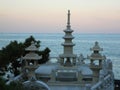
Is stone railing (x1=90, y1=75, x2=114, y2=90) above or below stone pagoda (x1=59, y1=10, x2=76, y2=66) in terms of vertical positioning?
below

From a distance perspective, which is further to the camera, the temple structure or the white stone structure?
the temple structure

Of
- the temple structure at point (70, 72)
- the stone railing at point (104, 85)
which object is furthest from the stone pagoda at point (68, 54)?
the stone railing at point (104, 85)

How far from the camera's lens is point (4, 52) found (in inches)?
1097

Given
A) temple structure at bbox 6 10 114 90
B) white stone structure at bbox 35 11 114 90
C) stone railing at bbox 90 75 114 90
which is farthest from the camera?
temple structure at bbox 6 10 114 90

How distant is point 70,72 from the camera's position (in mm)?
29000

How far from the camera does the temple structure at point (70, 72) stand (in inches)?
1007

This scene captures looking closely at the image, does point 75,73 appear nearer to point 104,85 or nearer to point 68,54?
point 68,54

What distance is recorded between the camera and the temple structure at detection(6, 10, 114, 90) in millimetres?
25587

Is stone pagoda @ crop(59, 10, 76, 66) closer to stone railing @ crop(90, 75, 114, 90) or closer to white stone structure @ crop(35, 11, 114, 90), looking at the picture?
white stone structure @ crop(35, 11, 114, 90)

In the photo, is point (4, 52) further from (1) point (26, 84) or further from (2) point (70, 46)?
(1) point (26, 84)

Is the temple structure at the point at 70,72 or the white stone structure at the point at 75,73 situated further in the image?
the temple structure at the point at 70,72

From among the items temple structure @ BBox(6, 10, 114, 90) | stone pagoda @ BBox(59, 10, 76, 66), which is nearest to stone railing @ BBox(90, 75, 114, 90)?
temple structure @ BBox(6, 10, 114, 90)

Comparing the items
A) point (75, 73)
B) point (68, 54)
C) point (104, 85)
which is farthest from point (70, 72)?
point (104, 85)

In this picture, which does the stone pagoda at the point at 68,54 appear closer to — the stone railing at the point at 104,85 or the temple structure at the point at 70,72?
the temple structure at the point at 70,72
